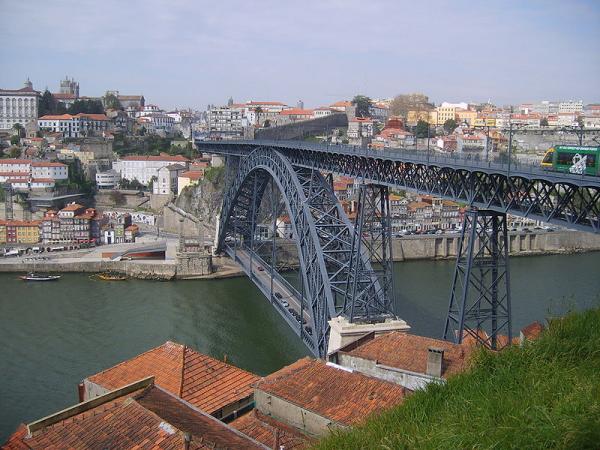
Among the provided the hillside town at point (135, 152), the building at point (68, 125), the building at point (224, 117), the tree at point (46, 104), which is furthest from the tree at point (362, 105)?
the tree at point (46, 104)

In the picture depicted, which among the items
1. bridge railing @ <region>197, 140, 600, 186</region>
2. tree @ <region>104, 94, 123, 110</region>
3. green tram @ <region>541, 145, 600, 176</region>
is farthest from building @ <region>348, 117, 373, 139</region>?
green tram @ <region>541, 145, 600, 176</region>

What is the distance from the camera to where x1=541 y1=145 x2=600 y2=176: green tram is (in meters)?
6.79

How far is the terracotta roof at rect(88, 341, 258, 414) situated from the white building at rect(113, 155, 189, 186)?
30.0 metres

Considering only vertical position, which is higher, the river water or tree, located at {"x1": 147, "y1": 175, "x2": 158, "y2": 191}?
tree, located at {"x1": 147, "y1": 175, "x2": 158, "y2": 191}

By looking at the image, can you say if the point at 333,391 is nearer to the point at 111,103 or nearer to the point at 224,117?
the point at 224,117

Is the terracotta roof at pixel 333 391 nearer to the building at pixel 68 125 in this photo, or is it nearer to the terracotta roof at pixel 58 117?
the building at pixel 68 125

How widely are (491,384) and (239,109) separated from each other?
49.6 m

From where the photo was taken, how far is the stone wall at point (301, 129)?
32.8 m

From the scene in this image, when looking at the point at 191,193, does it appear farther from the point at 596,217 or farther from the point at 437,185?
the point at 596,217

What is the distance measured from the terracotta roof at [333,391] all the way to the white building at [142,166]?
30.9 m

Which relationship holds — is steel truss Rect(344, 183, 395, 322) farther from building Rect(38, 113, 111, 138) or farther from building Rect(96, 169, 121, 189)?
building Rect(38, 113, 111, 138)

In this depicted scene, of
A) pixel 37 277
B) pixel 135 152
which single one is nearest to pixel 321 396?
pixel 37 277

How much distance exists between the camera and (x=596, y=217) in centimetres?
645

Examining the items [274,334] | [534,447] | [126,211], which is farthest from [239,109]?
[534,447]
